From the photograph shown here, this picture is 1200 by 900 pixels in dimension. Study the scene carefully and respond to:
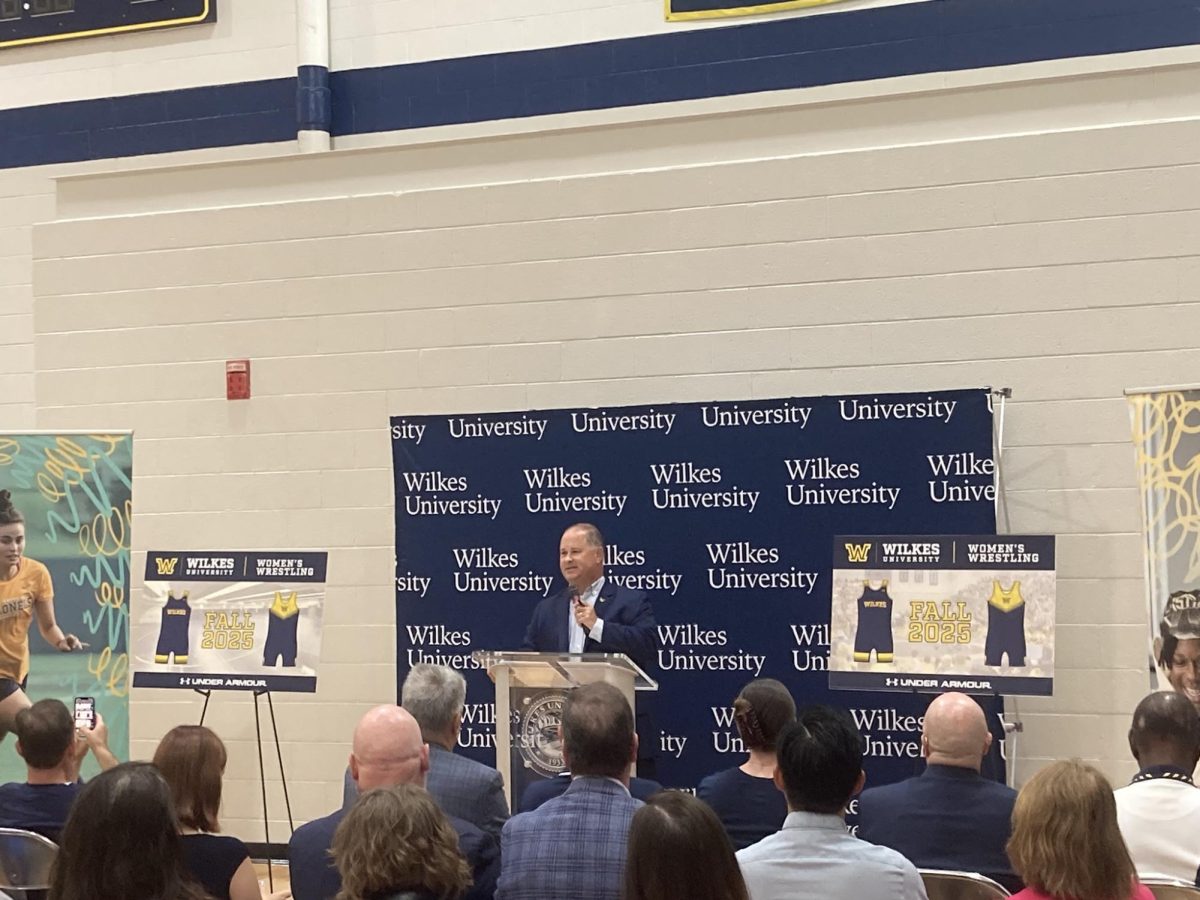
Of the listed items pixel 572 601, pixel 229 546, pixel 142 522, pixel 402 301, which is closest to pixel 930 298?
pixel 572 601

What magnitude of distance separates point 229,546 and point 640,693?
218 centimetres

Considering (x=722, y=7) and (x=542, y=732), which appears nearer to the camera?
(x=542, y=732)

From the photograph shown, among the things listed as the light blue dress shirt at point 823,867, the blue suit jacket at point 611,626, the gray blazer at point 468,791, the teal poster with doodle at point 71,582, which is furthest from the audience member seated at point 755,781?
the teal poster with doodle at point 71,582

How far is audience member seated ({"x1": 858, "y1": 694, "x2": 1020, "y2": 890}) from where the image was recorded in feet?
11.1

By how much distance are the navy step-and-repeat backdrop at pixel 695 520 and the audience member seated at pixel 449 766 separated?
1.99m

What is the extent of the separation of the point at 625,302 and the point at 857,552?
1591 millimetres

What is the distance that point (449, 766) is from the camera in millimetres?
3730

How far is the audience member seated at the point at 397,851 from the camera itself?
7.86 feet

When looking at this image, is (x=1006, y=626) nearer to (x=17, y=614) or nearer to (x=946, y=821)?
(x=946, y=821)

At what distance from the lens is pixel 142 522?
6938 mm

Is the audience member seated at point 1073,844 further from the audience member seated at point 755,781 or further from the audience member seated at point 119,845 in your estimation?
the audience member seated at point 119,845

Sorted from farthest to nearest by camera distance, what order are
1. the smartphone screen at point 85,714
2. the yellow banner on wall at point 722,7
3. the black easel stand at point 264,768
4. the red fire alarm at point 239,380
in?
1. the yellow banner on wall at point 722,7
2. the red fire alarm at point 239,380
3. the black easel stand at point 264,768
4. the smartphone screen at point 85,714

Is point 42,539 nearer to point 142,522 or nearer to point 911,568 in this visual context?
point 142,522

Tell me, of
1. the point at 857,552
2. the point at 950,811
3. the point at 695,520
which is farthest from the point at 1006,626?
the point at 950,811
